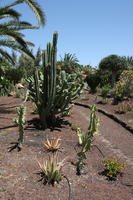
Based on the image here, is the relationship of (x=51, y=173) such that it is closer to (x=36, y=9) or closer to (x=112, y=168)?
(x=112, y=168)

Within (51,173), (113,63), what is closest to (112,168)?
(51,173)

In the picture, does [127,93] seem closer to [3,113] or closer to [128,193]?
[3,113]

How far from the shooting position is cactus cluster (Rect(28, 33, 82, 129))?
841 cm

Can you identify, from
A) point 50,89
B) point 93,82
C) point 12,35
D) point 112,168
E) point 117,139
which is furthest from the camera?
point 93,82

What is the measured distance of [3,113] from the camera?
11.7m

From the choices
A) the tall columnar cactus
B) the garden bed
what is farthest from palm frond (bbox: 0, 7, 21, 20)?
the garden bed

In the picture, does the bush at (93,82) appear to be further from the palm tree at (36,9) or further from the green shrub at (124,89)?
the palm tree at (36,9)

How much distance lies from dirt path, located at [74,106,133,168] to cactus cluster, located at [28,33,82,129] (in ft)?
5.06

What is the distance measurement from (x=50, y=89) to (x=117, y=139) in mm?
2439

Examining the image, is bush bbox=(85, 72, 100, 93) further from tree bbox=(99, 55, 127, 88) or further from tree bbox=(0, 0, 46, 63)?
tree bbox=(0, 0, 46, 63)

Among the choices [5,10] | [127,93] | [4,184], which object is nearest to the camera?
[4,184]

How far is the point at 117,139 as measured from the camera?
888 centimetres

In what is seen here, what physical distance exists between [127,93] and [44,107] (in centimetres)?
756

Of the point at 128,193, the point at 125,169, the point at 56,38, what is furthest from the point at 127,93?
the point at 128,193
